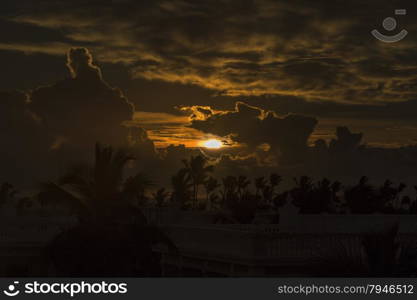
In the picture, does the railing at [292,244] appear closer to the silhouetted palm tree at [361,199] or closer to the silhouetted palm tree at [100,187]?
the silhouetted palm tree at [100,187]

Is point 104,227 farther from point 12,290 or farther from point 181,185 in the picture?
point 181,185

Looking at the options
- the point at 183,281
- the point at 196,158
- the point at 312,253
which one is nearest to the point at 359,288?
the point at 183,281

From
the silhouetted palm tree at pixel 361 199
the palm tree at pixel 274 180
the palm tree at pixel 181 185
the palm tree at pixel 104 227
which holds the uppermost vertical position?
the palm tree at pixel 274 180

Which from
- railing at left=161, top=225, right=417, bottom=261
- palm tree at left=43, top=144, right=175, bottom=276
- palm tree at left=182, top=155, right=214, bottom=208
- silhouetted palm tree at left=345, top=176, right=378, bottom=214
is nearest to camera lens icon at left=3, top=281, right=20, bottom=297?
railing at left=161, top=225, right=417, bottom=261

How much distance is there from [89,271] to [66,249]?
1368 millimetres

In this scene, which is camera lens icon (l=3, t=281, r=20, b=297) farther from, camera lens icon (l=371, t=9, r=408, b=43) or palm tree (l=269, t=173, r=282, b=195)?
palm tree (l=269, t=173, r=282, b=195)

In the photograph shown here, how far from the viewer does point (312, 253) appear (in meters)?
27.5

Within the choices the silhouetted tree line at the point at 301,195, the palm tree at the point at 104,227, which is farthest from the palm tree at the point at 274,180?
the palm tree at the point at 104,227

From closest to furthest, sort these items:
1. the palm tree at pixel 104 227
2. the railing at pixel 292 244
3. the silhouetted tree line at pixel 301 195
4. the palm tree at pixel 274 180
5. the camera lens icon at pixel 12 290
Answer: the camera lens icon at pixel 12 290 → the railing at pixel 292 244 → the palm tree at pixel 104 227 → the silhouetted tree line at pixel 301 195 → the palm tree at pixel 274 180

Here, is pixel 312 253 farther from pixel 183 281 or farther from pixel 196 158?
pixel 196 158

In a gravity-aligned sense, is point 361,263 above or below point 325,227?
below

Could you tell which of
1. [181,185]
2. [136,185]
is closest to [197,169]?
[181,185]

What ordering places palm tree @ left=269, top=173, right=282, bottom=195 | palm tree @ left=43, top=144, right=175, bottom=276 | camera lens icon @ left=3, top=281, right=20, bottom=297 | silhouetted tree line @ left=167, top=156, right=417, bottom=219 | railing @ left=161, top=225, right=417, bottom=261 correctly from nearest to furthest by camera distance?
camera lens icon @ left=3, top=281, right=20, bottom=297 < railing @ left=161, top=225, right=417, bottom=261 < palm tree @ left=43, top=144, right=175, bottom=276 < silhouetted tree line @ left=167, top=156, right=417, bottom=219 < palm tree @ left=269, top=173, right=282, bottom=195

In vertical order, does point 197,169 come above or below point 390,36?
above
